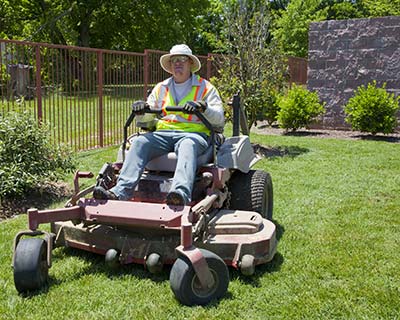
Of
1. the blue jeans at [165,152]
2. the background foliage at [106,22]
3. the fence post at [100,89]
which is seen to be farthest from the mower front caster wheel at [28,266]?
the background foliage at [106,22]

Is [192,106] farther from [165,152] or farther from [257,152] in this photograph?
[257,152]

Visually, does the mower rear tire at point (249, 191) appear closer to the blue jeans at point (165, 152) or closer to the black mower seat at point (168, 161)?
the black mower seat at point (168, 161)

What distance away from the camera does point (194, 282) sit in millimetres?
2992

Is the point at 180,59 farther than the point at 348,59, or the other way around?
the point at 348,59

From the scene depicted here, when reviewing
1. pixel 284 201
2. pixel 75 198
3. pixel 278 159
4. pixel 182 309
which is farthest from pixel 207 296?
pixel 278 159

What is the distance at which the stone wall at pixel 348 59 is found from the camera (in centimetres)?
1141

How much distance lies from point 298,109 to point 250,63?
3.04 metres

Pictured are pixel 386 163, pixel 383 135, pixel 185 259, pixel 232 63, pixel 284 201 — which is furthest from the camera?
pixel 383 135

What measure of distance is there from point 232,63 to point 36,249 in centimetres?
655

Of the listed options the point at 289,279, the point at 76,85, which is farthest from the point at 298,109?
the point at 289,279

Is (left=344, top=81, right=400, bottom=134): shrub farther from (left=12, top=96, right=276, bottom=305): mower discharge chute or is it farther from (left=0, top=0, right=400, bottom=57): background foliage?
(left=0, top=0, right=400, bottom=57): background foliage

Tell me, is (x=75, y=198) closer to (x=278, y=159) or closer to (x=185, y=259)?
(x=185, y=259)

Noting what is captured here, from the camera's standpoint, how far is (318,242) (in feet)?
13.7

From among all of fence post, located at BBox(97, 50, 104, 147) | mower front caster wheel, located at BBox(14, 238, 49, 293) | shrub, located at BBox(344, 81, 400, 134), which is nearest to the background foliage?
shrub, located at BBox(344, 81, 400, 134)
